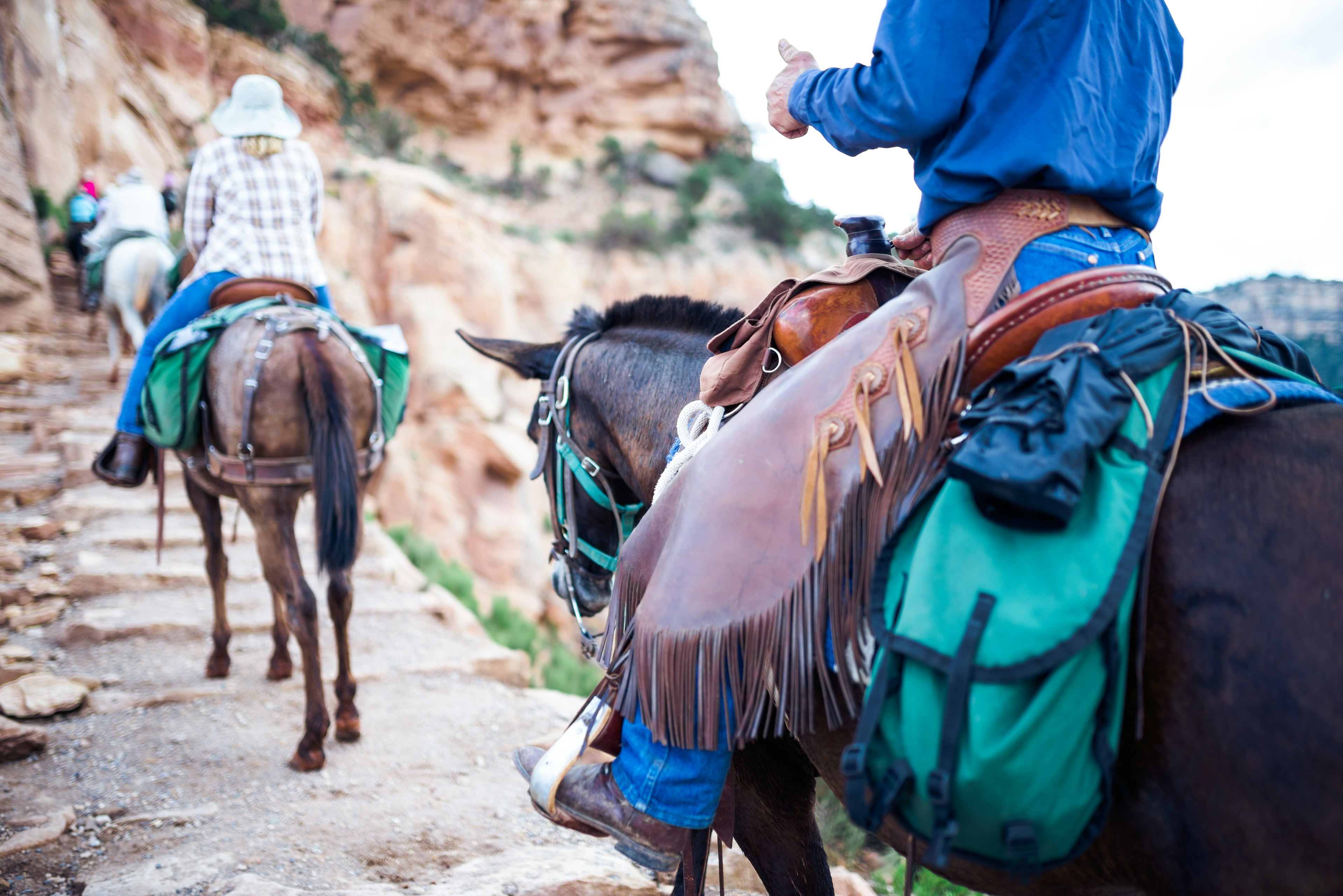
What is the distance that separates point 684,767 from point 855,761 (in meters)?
0.57

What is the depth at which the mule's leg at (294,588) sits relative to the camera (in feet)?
12.4

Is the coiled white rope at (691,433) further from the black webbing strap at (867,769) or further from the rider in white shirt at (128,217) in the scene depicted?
the rider in white shirt at (128,217)

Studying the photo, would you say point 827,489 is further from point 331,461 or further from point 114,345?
point 114,345

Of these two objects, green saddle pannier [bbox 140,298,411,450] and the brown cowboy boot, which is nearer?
the brown cowboy boot

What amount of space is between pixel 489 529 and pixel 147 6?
1254cm

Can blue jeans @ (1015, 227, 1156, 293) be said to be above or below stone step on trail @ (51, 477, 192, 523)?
above

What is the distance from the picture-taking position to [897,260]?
6.26 ft

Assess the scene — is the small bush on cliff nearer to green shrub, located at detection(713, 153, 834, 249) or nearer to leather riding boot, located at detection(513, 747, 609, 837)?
green shrub, located at detection(713, 153, 834, 249)

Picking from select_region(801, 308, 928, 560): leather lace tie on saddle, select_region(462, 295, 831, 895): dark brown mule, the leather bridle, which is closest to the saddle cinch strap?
select_region(462, 295, 831, 895): dark brown mule

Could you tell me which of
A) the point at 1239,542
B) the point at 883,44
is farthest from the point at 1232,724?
the point at 883,44

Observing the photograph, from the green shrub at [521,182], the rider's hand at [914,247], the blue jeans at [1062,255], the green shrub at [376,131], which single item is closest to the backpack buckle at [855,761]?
the blue jeans at [1062,255]

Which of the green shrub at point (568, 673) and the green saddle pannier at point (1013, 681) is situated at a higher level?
the green saddle pannier at point (1013, 681)

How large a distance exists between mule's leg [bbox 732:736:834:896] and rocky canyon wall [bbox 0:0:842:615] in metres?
4.49

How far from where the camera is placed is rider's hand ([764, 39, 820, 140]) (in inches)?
71.9
